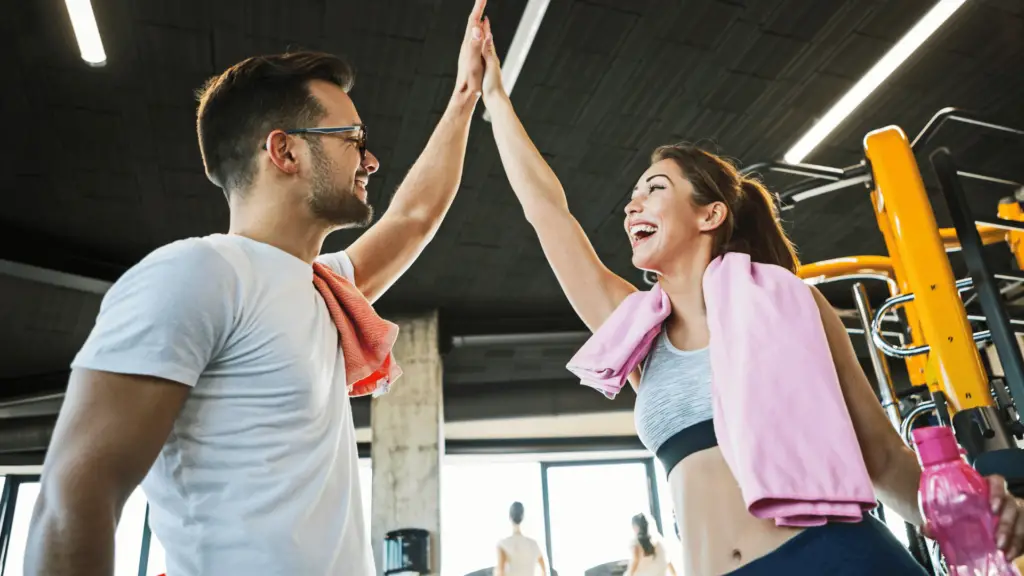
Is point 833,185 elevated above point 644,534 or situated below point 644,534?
above

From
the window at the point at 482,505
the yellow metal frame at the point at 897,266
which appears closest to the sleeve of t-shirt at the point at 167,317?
the yellow metal frame at the point at 897,266

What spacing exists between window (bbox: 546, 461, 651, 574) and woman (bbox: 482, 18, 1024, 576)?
25.8 ft

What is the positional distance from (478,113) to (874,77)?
239cm

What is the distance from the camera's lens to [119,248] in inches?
233

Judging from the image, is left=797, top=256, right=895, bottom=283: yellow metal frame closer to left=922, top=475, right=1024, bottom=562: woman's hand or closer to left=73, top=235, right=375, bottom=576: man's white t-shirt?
left=922, top=475, right=1024, bottom=562: woman's hand

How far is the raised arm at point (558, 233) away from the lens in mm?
1611

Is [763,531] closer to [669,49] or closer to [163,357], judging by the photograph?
[163,357]

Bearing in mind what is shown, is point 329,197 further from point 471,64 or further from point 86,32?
point 86,32

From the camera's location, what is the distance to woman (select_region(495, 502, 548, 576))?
6.45 metres

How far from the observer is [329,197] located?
1.40 metres

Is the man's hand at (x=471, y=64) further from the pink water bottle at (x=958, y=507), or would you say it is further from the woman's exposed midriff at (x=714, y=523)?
the pink water bottle at (x=958, y=507)

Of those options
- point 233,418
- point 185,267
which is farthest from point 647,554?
point 185,267

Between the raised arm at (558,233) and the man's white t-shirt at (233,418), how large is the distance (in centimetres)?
65

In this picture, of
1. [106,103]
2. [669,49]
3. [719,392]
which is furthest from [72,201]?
[719,392]
